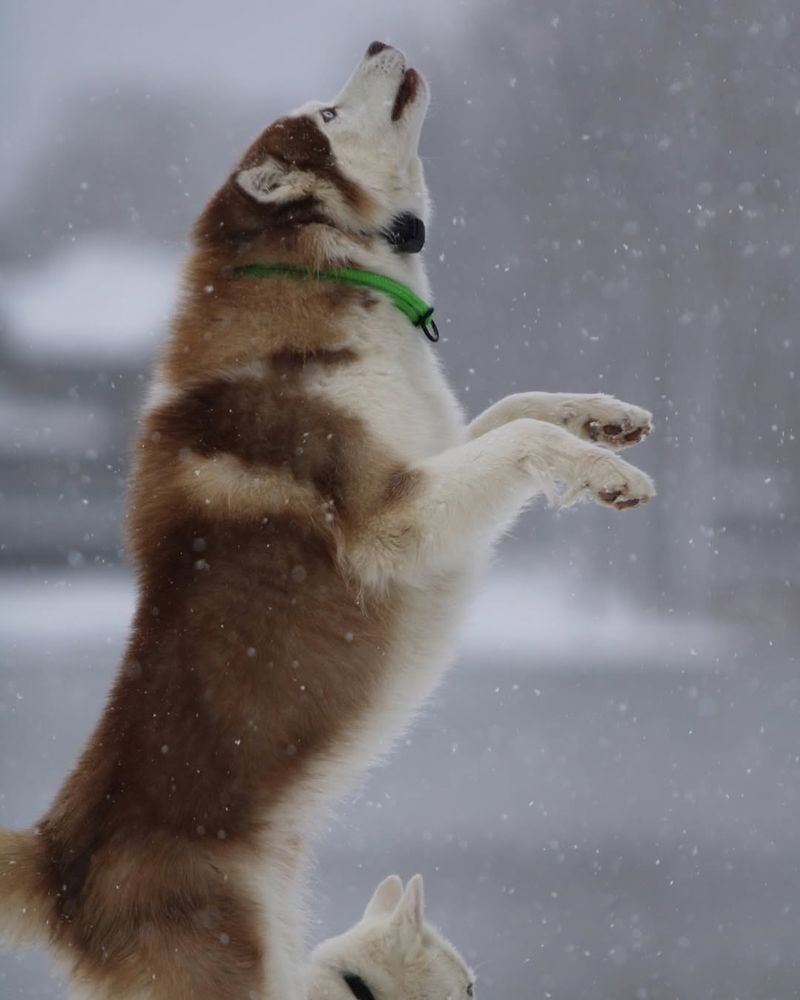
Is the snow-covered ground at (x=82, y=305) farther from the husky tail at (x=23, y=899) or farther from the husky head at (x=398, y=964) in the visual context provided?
the husky tail at (x=23, y=899)

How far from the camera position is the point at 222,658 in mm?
2396

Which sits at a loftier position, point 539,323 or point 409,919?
point 539,323

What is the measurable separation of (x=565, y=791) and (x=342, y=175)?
3303 millimetres

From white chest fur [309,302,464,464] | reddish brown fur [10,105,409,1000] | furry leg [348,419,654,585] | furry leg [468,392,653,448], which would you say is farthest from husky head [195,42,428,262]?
furry leg [348,419,654,585]

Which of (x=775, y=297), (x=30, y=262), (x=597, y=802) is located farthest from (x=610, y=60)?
(x=597, y=802)

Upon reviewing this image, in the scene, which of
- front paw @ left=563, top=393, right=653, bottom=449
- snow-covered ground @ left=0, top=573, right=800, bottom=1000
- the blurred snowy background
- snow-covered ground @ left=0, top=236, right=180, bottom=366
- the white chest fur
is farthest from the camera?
snow-covered ground @ left=0, top=236, right=180, bottom=366

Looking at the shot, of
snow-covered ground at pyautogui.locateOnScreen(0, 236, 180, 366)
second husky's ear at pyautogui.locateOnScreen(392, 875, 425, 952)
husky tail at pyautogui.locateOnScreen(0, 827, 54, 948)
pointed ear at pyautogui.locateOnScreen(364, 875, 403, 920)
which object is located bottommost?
husky tail at pyautogui.locateOnScreen(0, 827, 54, 948)

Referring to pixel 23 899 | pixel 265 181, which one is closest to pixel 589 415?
pixel 265 181

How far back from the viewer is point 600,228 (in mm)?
7312

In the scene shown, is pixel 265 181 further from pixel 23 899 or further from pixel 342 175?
pixel 23 899

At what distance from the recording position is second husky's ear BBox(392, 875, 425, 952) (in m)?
2.92

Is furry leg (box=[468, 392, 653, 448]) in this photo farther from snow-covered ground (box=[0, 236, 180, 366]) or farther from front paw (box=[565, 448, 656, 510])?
snow-covered ground (box=[0, 236, 180, 366])

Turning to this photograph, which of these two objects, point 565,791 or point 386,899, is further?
point 565,791

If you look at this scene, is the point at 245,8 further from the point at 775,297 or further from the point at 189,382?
the point at 189,382
